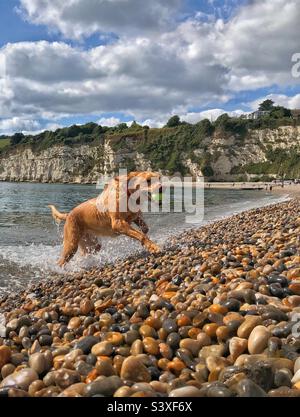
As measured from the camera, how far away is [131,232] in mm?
7820

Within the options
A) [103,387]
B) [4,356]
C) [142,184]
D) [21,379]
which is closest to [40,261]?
[142,184]

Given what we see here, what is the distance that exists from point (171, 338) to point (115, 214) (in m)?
4.82

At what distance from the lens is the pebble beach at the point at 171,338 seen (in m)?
2.59

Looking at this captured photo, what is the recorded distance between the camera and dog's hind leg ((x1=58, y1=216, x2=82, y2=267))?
8.95 metres

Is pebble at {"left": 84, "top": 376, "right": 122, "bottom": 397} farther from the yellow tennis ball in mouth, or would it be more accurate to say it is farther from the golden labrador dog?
the yellow tennis ball in mouth

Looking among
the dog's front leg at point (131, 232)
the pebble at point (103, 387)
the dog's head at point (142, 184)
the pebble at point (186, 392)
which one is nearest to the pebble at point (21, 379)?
the pebble at point (103, 387)

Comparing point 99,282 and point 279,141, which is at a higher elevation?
point 279,141

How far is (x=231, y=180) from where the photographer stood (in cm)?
11119

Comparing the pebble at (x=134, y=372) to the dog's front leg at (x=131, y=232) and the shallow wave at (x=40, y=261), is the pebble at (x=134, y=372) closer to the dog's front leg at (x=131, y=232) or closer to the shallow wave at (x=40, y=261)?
the dog's front leg at (x=131, y=232)

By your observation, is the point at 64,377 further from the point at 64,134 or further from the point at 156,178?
the point at 64,134

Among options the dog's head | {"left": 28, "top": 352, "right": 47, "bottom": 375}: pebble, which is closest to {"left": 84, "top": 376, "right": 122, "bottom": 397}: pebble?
{"left": 28, "top": 352, "right": 47, "bottom": 375}: pebble

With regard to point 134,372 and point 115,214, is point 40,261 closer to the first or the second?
point 115,214
